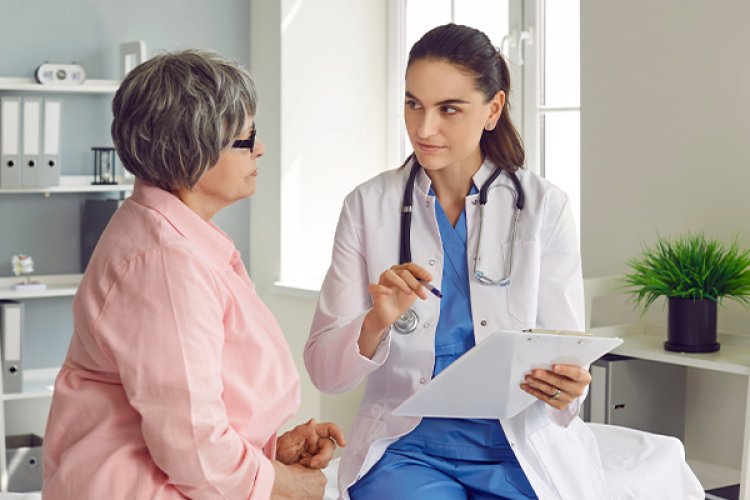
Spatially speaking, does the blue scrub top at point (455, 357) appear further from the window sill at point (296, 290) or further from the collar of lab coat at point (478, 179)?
the window sill at point (296, 290)

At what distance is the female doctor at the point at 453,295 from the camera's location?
1.79m

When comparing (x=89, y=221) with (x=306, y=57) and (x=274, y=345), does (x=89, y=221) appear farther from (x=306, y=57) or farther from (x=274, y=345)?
(x=274, y=345)

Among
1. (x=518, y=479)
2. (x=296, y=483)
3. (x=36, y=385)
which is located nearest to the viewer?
(x=296, y=483)

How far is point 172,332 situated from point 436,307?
71 cm

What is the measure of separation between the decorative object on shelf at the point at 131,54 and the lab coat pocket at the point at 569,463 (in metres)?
2.51

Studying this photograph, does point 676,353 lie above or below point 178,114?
below

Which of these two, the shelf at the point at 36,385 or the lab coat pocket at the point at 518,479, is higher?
the lab coat pocket at the point at 518,479

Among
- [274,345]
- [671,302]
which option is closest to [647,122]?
[671,302]

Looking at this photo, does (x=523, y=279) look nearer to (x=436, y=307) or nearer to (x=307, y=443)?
(x=436, y=307)

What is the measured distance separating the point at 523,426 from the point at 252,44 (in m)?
2.88

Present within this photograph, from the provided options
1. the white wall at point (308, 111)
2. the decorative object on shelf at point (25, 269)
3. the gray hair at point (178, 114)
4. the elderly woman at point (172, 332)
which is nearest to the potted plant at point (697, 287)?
the elderly woman at point (172, 332)

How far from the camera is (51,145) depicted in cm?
373

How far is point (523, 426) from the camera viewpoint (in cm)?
181

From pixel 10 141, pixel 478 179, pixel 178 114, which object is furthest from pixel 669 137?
pixel 10 141
